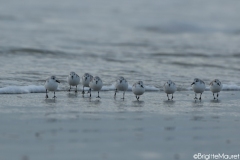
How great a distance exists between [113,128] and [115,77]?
8.40 metres

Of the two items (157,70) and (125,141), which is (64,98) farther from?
(157,70)

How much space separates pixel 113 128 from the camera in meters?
10.0

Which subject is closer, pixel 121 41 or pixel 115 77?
pixel 115 77

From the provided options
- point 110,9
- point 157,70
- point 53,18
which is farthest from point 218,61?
point 110,9

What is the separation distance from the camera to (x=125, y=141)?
9047 millimetres

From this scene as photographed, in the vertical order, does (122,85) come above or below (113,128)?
above

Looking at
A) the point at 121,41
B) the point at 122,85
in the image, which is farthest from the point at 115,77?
the point at 121,41

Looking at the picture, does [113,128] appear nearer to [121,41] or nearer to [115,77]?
[115,77]

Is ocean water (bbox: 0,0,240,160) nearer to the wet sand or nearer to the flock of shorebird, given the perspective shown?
the wet sand

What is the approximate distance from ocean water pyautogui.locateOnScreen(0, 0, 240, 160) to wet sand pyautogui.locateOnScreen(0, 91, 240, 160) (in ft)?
0.06

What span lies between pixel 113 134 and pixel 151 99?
5.09 m

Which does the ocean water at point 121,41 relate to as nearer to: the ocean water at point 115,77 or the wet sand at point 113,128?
the ocean water at point 115,77

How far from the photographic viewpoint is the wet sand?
8.42 meters

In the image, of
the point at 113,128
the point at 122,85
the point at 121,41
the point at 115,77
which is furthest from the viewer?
the point at 121,41
